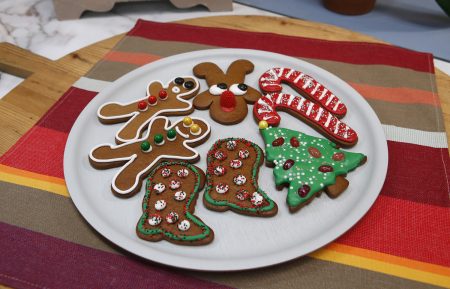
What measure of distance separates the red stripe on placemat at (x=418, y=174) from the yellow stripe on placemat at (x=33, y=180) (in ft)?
2.52

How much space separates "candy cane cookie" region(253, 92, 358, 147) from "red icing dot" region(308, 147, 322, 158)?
8 cm

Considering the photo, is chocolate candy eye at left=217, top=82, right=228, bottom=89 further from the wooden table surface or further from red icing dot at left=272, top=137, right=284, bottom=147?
the wooden table surface

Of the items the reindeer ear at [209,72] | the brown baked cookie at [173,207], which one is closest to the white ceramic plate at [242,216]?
the brown baked cookie at [173,207]

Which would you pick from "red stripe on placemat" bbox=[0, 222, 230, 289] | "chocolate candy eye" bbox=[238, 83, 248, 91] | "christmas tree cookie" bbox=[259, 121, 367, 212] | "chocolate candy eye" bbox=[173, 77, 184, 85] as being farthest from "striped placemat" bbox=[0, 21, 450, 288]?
"chocolate candy eye" bbox=[238, 83, 248, 91]

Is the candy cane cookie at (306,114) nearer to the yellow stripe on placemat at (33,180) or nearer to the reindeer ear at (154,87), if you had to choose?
the reindeer ear at (154,87)

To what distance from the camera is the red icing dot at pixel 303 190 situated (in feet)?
3.11

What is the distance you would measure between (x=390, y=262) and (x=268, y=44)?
0.85m

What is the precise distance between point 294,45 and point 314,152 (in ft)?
1.79

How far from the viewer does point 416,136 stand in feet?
3.75

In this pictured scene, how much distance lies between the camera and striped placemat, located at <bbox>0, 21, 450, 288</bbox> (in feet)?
2.84

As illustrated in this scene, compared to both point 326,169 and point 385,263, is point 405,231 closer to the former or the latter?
point 385,263

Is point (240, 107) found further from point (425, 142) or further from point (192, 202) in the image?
point (425, 142)

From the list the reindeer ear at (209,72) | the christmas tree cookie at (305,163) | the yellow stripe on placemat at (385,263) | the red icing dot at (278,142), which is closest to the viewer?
the yellow stripe on placemat at (385,263)

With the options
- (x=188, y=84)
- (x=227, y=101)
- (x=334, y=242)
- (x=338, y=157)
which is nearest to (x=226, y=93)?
(x=227, y=101)
